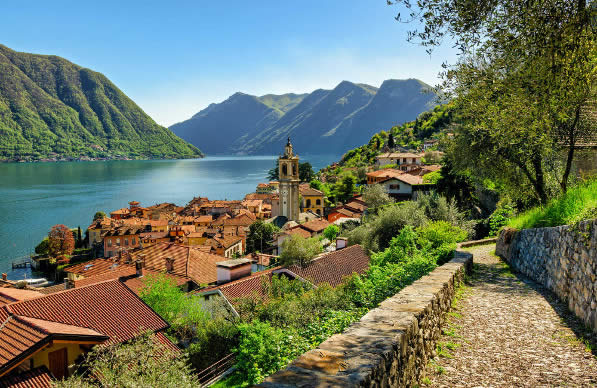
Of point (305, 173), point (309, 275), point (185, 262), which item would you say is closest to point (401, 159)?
point (305, 173)

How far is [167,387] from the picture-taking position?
9117 millimetres

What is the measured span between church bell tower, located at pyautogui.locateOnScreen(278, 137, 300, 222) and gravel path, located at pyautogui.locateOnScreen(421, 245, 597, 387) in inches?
2018

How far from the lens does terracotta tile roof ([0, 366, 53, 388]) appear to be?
1070 cm

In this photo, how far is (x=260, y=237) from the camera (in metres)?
51.2

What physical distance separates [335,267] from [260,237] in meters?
32.1

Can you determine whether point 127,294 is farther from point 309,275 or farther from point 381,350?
point 381,350

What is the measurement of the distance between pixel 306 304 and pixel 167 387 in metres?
4.25

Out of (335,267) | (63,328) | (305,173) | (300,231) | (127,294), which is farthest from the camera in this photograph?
(305,173)

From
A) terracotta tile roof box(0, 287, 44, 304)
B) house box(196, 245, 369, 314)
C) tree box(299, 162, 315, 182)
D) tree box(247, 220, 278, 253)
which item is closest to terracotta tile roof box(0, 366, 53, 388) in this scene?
terracotta tile roof box(0, 287, 44, 304)

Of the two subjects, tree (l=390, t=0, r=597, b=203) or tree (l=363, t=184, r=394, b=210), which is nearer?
tree (l=390, t=0, r=597, b=203)

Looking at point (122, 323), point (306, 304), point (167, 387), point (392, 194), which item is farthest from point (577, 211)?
point (392, 194)

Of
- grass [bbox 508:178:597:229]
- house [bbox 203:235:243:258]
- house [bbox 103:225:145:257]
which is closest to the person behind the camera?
grass [bbox 508:178:597:229]

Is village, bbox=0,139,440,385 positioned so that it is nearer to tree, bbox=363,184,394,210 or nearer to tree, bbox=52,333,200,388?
tree, bbox=52,333,200,388

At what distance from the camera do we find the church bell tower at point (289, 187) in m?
58.9
